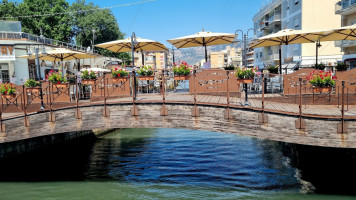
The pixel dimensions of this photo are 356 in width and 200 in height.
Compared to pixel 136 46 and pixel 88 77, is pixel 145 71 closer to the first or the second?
pixel 88 77

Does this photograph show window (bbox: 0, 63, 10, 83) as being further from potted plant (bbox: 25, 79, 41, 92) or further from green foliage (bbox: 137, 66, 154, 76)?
green foliage (bbox: 137, 66, 154, 76)

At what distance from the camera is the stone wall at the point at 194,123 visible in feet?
28.5

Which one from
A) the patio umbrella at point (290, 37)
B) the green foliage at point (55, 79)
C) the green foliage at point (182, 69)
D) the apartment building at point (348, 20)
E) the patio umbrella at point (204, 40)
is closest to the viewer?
the green foliage at point (182, 69)

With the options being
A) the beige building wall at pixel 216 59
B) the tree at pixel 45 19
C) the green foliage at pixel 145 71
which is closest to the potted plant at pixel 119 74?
the green foliage at pixel 145 71

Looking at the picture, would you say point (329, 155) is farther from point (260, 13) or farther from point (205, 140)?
point (260, 13)

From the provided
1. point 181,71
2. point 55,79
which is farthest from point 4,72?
point 181,71

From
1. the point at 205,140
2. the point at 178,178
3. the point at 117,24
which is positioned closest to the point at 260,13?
the point at 117,24

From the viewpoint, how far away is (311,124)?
A: 878 centimetres

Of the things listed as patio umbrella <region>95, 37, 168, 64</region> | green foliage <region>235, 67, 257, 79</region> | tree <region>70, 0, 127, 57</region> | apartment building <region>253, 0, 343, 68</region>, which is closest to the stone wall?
green foliage <region>235, 67, 257, 79</region>

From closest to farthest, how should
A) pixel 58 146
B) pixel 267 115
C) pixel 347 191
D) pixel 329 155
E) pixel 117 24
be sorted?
pixel 267 115
pixel 347 191
pixel 329 155
pixel 58 146
pixel 117 24

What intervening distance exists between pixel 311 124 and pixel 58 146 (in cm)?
1503

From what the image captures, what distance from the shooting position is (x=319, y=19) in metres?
35.8

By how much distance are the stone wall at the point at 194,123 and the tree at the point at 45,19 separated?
3317cm

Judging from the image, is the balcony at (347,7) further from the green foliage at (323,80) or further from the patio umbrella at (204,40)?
the green foliage at (323,80)
